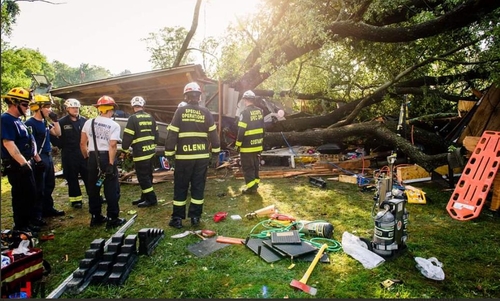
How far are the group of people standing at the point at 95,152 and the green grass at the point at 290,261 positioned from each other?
383mm

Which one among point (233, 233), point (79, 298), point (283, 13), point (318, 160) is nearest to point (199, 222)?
point (233, 233)

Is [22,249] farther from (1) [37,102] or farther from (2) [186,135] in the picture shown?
(1) [37,102]

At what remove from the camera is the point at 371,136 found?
320 inches

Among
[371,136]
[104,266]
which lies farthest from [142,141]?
[371,136]

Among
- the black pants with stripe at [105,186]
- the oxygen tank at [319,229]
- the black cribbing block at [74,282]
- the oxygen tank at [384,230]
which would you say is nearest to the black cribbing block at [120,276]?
the black cribbing block at [74,282]

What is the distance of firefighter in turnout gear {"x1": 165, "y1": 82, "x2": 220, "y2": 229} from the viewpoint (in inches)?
168

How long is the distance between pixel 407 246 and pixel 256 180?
3113mm

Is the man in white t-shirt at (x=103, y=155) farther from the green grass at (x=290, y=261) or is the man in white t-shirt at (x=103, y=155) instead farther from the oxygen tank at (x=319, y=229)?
the oxygen tank at (x=319, y=229)

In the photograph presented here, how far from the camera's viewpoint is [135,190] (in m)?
6.53

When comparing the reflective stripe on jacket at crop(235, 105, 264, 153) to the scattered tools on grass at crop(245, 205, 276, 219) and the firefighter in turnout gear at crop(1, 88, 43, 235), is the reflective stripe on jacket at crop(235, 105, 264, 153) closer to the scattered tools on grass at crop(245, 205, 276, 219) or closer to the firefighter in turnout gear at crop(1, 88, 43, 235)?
the scattered tools on grass at crop(245, 205, 276, 219)

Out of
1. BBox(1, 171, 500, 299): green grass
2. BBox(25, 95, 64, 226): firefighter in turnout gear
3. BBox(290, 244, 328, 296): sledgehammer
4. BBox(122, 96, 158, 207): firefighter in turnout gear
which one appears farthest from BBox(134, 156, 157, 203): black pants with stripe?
BBox(290, 244, 328, 296): sledgehammer

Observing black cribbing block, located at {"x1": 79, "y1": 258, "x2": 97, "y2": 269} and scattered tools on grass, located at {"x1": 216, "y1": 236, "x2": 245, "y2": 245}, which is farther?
scattered tools on grass, located at {"x1": 216, "y1": 236, "x2": 245, "y2": 245}

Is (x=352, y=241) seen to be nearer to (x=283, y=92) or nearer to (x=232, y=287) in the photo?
(x=232, y=287)

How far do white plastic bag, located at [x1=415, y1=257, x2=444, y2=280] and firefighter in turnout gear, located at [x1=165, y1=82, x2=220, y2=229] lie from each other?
9.67ft
